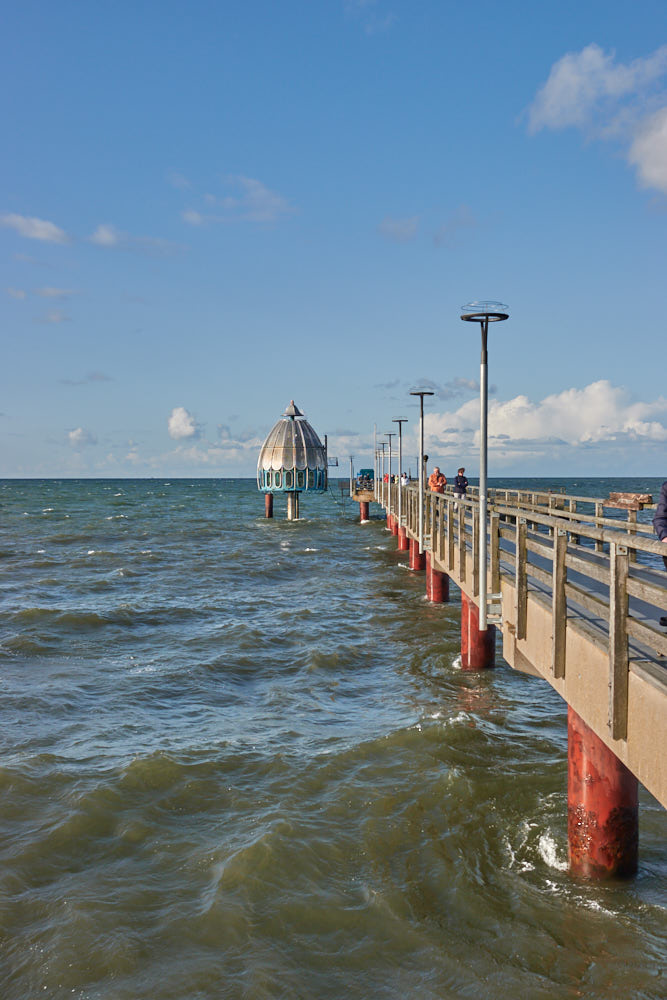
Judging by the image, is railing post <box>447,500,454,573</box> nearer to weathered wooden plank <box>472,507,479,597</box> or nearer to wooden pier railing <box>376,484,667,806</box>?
weathered wooden plank <box>472,507,479,597</box>

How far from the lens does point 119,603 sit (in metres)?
21.2

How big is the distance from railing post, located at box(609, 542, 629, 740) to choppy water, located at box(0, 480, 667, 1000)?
6.28 ft

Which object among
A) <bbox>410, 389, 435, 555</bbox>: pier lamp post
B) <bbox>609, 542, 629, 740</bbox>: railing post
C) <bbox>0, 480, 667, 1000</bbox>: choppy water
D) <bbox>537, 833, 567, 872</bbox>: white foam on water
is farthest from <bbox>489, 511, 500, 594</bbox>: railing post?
<bbox>410, 389, 435, 555</bbox>: pier lamp post

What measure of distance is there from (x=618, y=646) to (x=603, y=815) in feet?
7.55

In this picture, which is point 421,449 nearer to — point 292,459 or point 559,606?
point 559,606

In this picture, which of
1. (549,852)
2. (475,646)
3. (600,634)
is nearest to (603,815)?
(549,852)

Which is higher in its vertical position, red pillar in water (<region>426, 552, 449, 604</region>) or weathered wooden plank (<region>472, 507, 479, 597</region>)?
weathered wooden plank (<region>472, 507, 479, 597</region>)

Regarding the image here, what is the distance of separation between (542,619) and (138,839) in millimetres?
4691

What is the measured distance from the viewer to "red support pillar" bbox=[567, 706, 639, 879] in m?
6.64

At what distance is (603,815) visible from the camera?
666cm

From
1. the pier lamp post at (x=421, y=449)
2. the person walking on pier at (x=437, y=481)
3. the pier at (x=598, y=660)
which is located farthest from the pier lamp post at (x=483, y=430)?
the person walking on pier at (x=437, y=481)

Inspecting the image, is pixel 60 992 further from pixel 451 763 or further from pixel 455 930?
pixel 451 763

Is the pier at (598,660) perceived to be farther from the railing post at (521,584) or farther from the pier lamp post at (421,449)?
the pier lamp post at (421,449)

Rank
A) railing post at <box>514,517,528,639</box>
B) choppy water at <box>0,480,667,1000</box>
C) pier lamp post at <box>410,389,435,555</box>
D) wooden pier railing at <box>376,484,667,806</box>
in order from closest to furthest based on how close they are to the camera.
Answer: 1. wooden pier railing at <box>376,484,667,806</box>
2. choppy water at <box>0,480,667,1000</box>
3. railing post at <box>514,517,528,639</box>
4. pier lamp post at <box>410,389,435,555</box>
